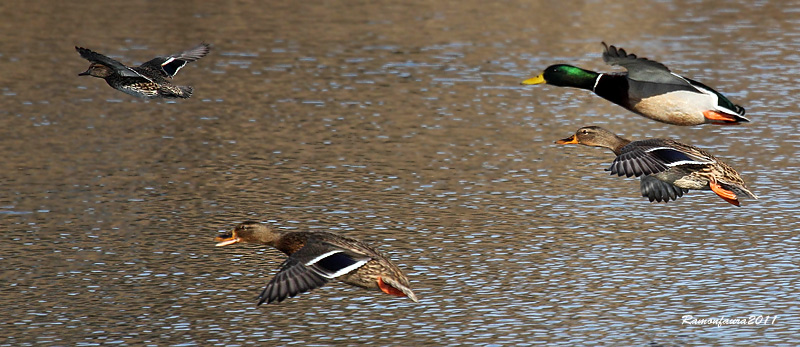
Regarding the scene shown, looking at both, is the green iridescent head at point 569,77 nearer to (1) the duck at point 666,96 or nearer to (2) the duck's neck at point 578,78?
(2) the duck's neck at point 578,78

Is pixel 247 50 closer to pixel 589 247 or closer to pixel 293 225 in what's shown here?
pixel 293 225

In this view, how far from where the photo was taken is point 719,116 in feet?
33.2

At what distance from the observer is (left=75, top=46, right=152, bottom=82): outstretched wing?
9117 millimetres

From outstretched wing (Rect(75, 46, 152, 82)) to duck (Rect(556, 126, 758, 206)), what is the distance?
3.49 metres

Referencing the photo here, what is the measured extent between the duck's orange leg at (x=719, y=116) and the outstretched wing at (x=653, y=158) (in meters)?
0.44

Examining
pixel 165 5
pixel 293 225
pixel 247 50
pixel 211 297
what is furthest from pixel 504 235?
pixel 165 5

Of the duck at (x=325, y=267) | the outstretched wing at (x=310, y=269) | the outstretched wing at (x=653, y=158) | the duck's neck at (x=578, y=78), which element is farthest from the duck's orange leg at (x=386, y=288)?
the duck's neck at (x=578, y=78)

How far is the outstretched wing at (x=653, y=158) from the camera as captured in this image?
9.17 meters

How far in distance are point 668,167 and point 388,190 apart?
12.0 feet

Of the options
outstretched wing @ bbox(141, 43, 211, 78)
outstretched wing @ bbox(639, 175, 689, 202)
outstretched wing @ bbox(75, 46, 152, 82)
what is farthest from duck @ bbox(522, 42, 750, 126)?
outstretched wing @ bbox(75, 46, 152, 82)

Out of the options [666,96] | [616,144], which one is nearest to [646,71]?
[666,96]

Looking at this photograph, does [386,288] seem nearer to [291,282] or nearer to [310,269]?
[310,269]

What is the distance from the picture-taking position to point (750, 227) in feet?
36.1

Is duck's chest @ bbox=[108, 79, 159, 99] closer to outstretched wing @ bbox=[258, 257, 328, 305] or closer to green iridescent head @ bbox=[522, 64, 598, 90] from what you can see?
outstretched wing @ bbox=[258, 257, 328, 305]
